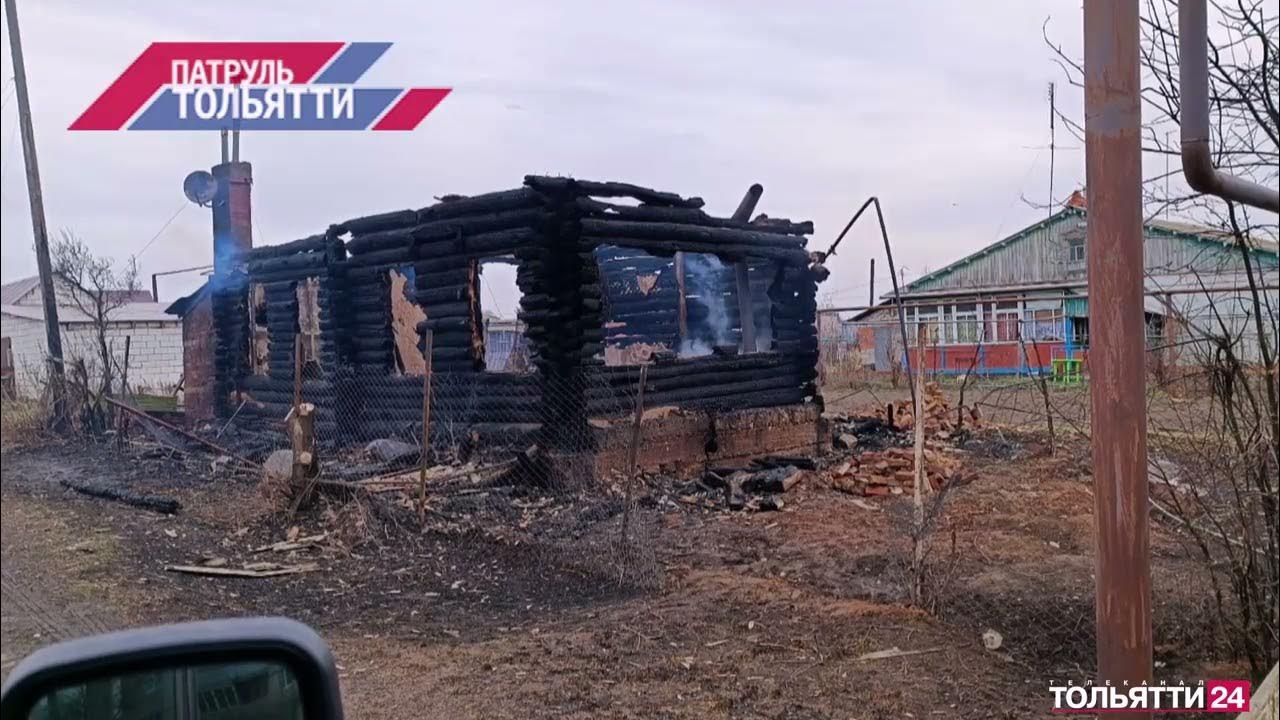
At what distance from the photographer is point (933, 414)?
16281mm

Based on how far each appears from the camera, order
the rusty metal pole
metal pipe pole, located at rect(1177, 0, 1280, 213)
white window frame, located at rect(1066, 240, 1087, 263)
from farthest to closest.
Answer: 1. white window frame, located at rect(1066, 240, 1087, 263)
2. metal pipe pole, located at rect(1177, 0, 1280, 213)
3. the rusty metal pole

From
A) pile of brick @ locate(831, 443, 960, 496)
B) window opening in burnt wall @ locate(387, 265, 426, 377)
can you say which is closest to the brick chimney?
window opening in burnt wall @ locate(387, 265, 426, 377)

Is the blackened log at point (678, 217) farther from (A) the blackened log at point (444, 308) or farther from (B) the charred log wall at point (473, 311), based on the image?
(A) the blackened log at point (444, 308)

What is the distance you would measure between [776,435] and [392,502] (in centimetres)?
717

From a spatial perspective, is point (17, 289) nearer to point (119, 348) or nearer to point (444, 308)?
point (119, 348)

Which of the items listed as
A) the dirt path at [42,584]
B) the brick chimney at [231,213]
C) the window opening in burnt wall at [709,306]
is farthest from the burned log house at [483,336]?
the window opening in burnt wall at [709,306]

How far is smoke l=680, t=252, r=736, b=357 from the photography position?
1767 centimetres

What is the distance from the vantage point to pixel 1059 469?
12.2 metres

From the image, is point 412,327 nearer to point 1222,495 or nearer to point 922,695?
point 922,695

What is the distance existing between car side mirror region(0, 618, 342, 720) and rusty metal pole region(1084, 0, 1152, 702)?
9.91 feet

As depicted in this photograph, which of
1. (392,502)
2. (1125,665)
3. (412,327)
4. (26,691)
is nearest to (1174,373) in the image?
(1125,665)

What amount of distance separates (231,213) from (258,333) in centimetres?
247

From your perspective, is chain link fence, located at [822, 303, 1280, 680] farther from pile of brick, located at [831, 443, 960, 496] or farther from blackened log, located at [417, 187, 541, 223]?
blackened log, located at [417, 187, 541, 223]

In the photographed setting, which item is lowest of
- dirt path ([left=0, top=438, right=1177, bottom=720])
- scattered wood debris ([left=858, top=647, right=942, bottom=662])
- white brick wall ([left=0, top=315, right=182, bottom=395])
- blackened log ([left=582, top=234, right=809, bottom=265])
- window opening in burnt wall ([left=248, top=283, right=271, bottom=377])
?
scattered wood debris ([left=858, top=647, right=942, bottom=662])
